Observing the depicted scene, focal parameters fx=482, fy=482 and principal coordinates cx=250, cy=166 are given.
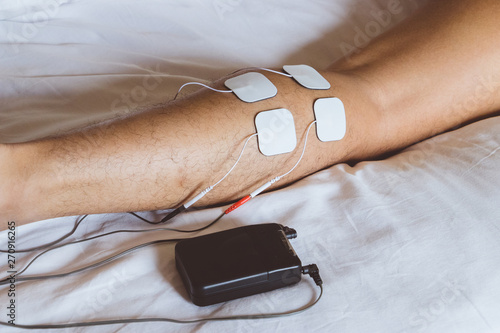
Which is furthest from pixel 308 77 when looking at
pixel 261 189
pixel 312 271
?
pixel 312 271

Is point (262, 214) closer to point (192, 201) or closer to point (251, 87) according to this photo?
point (192, 201)

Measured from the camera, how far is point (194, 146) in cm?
81

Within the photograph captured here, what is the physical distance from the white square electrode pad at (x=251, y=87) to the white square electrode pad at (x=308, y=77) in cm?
6

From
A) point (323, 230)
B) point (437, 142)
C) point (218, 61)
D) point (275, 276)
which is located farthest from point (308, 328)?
point (218, 61)

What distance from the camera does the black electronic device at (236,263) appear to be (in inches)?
24.9

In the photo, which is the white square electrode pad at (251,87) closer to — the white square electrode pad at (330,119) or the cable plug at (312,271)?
the white square electrode pad at (330,119)

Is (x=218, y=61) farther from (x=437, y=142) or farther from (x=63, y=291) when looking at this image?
(x=63, y=291)

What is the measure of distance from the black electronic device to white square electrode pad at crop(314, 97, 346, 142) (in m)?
0.26

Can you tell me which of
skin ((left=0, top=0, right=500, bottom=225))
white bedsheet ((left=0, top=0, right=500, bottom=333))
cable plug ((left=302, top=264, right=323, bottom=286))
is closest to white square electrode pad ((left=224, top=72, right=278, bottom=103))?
skin ((left=0, top=0, right=500, bottom=225))

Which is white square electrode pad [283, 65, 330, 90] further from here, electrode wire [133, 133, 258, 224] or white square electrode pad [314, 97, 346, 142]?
electrode wire [133, 133, 258, 224]

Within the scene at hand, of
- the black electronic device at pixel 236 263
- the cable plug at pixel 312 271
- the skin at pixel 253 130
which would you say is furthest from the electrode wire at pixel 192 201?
the cable plug at pixel 312 271

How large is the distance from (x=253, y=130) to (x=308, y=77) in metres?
0.18

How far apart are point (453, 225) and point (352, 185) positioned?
0.57ft

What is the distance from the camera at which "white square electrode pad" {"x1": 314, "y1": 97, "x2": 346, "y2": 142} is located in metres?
0.89
